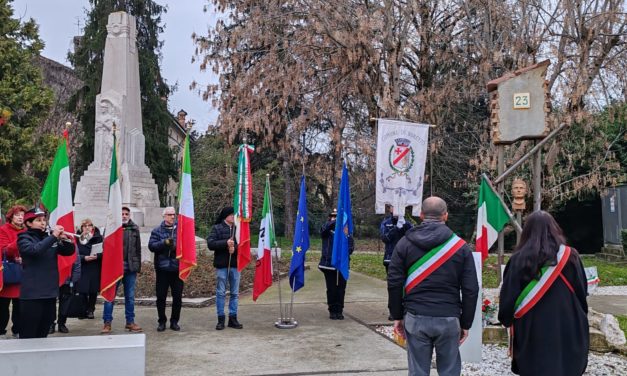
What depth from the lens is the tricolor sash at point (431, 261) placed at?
3885 millimetres

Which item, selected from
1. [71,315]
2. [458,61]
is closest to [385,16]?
[458,61]

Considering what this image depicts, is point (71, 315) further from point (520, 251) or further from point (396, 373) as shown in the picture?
point (520, 251)

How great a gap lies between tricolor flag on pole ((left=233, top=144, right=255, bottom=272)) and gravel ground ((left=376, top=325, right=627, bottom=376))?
11.1ft

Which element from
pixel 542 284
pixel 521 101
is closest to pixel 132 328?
pixel 542 284

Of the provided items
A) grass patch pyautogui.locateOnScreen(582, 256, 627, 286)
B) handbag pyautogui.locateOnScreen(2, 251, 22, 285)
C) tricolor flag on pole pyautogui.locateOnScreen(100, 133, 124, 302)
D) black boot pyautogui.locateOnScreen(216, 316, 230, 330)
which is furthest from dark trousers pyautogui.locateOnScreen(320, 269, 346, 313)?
grass patch pyautogui.locateOnScreen(582, 256, 627, 286)

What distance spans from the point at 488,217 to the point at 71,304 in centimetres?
592

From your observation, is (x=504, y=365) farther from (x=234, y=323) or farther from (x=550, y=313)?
(x=234, y=323)

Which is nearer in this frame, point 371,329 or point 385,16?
point 371,329

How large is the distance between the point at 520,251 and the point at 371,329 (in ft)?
14.6

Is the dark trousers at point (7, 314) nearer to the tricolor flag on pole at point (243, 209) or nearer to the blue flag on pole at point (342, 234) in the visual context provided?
the tricolor flag on pole at point (243, 209)

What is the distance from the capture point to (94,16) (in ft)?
92.6

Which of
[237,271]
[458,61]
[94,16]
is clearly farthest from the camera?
[94,16]

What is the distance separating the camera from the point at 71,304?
749 centimetres

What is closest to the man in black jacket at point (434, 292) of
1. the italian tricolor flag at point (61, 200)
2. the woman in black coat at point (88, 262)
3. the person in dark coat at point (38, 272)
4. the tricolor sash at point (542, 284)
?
the tricolor sash at point (542, 284)
